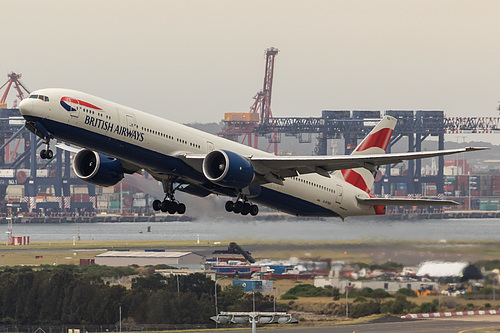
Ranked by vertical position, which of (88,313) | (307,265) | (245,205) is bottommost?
(88,313)

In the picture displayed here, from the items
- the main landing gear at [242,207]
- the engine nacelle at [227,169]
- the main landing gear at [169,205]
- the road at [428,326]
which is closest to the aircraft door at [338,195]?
the main landing gear at [242,207]

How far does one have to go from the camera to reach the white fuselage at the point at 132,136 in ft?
139

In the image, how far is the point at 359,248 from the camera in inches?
2495

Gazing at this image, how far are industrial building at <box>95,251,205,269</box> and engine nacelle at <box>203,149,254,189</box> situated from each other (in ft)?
175

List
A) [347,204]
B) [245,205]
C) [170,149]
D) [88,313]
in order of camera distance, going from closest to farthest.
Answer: [170,149], [245,205], [347,204], [88,313]

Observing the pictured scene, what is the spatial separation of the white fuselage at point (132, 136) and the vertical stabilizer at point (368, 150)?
649cm

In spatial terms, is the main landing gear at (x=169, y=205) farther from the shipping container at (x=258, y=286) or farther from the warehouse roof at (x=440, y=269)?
the shipping container at (x=258, y=286)

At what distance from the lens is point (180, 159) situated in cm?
4625

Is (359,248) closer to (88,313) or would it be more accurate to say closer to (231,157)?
(231,157)

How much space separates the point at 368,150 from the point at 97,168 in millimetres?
19826

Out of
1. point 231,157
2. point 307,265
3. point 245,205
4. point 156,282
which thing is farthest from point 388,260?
point 156,282

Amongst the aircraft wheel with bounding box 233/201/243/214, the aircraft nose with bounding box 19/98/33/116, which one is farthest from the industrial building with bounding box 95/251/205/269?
the aircraft nose with bounding box 19/98/33/116

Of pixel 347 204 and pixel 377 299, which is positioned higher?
pixel 347 204

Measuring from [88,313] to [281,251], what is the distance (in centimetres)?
2066
